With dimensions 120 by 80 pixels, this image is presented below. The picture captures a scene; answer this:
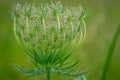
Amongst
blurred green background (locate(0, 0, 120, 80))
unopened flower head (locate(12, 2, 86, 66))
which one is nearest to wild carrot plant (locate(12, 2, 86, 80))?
unopened flower head (locate(12, 2, 86, 66))

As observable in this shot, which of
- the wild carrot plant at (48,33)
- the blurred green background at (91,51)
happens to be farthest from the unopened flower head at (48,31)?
the blurred green background at (91,51)

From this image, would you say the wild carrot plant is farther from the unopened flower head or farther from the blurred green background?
the blurred green background

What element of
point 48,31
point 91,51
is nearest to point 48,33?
point 48,31

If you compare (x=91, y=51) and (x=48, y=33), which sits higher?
(x=48, y=33)

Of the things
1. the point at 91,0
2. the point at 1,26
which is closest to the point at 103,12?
the point at 1,26

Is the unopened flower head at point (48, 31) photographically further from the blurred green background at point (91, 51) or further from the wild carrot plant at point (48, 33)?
the blurred green background at point (91, 51)

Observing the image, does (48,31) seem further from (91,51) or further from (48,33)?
(91,51)

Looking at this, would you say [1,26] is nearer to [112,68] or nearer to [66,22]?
[112,68]

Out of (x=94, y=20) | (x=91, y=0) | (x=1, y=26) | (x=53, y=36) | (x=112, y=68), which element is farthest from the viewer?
(x=91, y=0)
